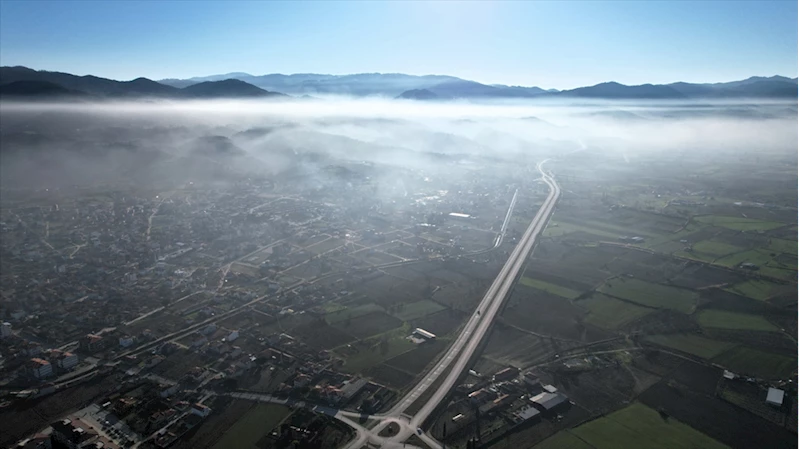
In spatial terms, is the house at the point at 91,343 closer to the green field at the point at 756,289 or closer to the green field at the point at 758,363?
the green field at the point at 758,363

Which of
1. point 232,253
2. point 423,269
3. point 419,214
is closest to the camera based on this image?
point 423,269

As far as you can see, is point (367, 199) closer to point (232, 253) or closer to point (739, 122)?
point (232, 253)

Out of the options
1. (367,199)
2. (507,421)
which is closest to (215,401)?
(507,421)

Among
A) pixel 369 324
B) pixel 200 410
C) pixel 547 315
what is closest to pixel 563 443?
pixel 547 315

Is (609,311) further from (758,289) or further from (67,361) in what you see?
(67,361)

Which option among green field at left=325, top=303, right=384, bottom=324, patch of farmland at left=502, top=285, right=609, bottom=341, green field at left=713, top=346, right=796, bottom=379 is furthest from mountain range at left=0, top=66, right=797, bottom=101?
green field at left=713, top=346, right=796, bottom=379

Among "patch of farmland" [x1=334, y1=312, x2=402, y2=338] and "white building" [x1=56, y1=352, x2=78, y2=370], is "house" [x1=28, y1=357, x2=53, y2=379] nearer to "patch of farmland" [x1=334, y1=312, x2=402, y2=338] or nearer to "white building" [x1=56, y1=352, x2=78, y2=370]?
"white building" [x1=56, y1=352, x2=78, y2=370]
